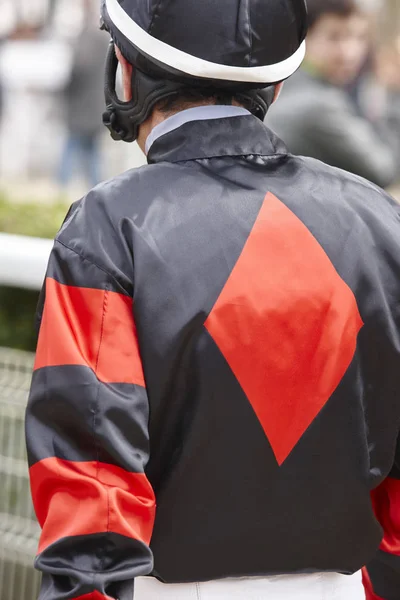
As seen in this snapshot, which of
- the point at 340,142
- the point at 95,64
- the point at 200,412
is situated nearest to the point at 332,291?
the point at 200,412

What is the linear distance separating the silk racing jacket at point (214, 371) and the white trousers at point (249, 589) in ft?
0.13

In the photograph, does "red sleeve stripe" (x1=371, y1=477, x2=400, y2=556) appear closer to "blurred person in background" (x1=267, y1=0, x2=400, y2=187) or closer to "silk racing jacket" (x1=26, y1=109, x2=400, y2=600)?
"silk racing jacket" (x1=26, y1=109, x2=400, y2=600)

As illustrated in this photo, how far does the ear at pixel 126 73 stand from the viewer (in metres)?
2.00

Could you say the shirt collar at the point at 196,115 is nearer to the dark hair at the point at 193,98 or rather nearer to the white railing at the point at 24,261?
the dark hair at the point at 193,98

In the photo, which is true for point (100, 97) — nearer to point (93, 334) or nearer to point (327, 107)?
point (327, 107)

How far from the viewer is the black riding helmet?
1.90 m

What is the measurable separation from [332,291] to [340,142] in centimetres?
300

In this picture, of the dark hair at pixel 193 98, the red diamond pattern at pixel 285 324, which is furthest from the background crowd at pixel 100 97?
the red diamond pattern at pixel 285 324

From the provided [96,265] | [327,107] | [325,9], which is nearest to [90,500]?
[96,265]

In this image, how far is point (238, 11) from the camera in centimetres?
190

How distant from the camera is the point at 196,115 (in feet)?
6.46

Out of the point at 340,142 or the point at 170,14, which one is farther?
the point at 340,142

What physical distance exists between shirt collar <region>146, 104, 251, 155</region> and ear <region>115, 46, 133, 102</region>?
0.08 meters

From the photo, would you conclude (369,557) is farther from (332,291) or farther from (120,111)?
(120,111)
